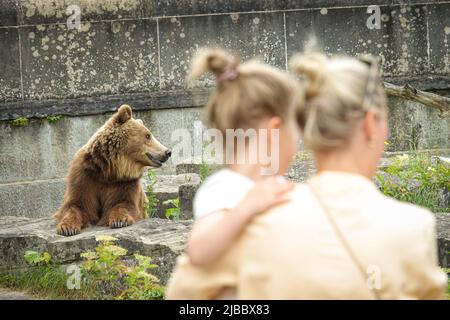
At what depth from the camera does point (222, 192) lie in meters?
2.93

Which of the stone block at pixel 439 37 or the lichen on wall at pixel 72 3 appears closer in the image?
the lichen on wall at pixel 72 3

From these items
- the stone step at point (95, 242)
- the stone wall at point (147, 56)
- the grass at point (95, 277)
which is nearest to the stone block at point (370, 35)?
the stone wall at point (147, 56)

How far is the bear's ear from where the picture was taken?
7973mm

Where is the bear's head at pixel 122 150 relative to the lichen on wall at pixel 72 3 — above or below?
below

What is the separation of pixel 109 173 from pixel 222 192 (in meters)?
5.07

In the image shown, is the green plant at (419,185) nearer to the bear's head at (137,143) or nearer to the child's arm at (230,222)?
the bear's head at (137,143)

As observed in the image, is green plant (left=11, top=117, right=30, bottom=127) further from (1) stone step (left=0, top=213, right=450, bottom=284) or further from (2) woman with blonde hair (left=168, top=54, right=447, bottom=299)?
(2) woman with blonde hair (left=168, top=54, right=447, bottom=299)

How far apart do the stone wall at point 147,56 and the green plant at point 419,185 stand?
3611 mm

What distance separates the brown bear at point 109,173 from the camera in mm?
7750

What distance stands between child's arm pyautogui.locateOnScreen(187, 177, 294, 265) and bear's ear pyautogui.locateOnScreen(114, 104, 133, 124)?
5.25 metres

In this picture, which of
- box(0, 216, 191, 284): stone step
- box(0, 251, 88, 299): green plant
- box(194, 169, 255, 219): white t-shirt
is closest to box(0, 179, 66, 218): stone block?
box(0, 216, 191, 284): stone step

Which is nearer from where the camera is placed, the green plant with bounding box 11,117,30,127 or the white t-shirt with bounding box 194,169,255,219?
the white t-shirt with bounding box 194,169,255,219

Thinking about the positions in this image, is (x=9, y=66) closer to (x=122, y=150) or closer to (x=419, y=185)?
(x=122, y=150)
